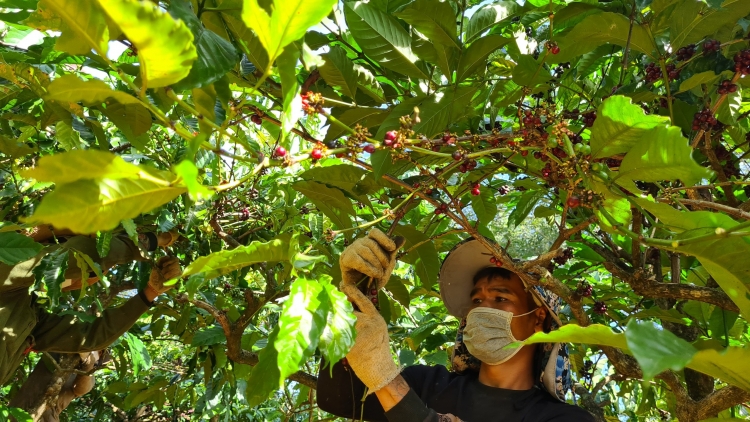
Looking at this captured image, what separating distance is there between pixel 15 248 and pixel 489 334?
60.2 inches

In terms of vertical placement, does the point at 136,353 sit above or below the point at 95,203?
below

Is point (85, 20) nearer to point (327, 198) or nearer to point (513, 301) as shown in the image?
point (327, 198)

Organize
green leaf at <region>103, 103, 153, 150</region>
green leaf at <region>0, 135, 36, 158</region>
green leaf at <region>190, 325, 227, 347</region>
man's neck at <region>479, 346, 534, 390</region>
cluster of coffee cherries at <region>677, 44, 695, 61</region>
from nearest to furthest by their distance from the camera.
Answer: green leaf at <region>103, 103, 153, 150</region>
cluster of coffee cherries at <region>677, 44, 695, 61</region>
green leaf at <region>0, 135, 36, 158</region>
man's neck at <region>479, 346, 534, 390</region>
green leaf at <region>190, 325, 227, 347</region>

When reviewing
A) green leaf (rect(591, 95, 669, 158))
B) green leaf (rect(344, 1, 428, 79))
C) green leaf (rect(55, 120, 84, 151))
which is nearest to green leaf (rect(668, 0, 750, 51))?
green leaf (rect(591, 95, 669, 158))

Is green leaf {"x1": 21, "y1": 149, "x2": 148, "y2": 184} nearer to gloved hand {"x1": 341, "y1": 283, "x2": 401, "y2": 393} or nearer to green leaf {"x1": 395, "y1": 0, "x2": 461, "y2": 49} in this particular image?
green leaf {"x1": 395, "y1": 0, "x2": 461, "y2": 49}

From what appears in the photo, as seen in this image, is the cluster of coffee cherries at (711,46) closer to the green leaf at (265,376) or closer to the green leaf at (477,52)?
the green leaf at (477,52)

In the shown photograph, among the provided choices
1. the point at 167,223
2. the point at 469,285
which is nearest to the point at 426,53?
the point at 469,285

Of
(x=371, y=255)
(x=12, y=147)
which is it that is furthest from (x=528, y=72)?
(x=12, y=147)

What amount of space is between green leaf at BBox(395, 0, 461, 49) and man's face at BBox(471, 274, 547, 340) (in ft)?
3.97

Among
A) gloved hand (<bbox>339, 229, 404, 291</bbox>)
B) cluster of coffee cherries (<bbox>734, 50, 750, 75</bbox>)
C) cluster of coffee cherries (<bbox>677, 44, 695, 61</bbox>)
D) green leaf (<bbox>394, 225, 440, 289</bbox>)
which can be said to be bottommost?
green leaf (<bbox>394, 225, 440, 289</bbox>)

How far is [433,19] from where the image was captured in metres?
1.32

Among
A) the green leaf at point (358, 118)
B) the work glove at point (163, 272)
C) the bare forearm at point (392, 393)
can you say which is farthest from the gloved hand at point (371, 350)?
the work glove at point (163, 272)

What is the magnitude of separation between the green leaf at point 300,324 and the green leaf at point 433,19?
67 centimetres

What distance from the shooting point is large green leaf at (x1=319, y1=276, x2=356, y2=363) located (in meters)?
0.89
